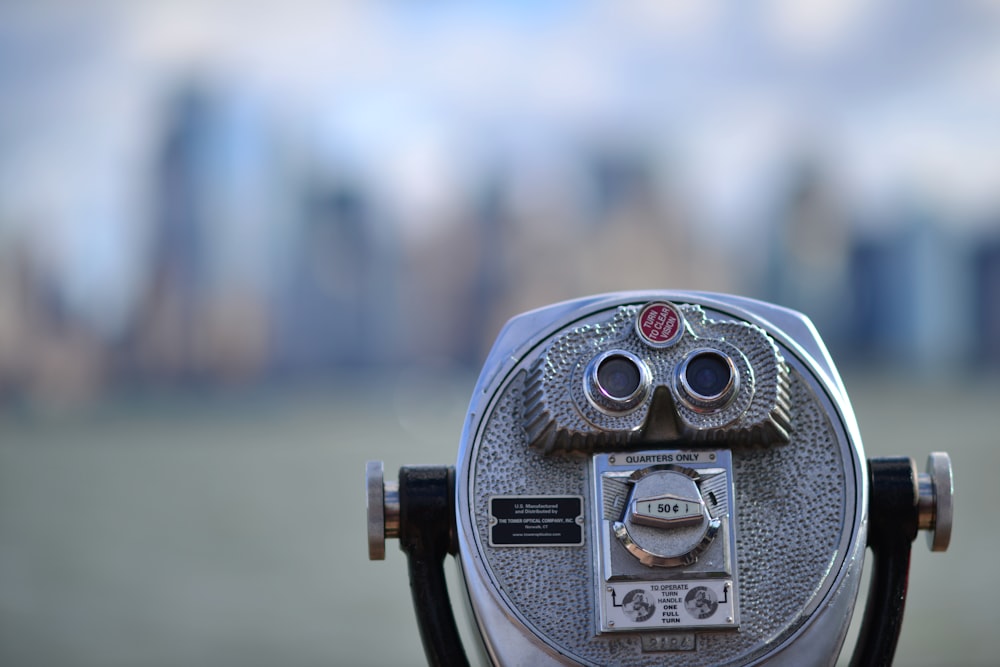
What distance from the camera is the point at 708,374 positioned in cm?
211

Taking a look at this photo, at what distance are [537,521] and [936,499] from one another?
626 mm

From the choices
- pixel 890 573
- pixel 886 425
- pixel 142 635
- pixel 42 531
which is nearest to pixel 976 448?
pixel 886 425

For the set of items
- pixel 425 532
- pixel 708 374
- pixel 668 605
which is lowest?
pixel 668 605

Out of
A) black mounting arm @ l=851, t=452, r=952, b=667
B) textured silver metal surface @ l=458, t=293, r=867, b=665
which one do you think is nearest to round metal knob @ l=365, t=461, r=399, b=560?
textured silver metal surface @ l=458, t=293, r=867, b=665

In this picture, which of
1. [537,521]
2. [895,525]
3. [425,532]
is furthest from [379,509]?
[895,525]

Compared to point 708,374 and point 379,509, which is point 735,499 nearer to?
point 708,374

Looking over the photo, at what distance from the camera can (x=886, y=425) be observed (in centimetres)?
6644

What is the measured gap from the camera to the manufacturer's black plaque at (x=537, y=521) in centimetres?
209

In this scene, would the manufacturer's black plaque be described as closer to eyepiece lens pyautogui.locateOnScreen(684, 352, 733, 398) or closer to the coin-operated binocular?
the coin-operated binocular

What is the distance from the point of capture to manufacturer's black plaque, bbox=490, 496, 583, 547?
2094mm

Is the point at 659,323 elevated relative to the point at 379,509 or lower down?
elevated

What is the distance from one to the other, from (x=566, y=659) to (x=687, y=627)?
0.60 feet

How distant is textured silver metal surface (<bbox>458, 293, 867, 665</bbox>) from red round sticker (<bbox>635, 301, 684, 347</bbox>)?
2 centimetres

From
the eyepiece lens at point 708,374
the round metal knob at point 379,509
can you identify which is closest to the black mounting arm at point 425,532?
the round metal knob at point 379,509
